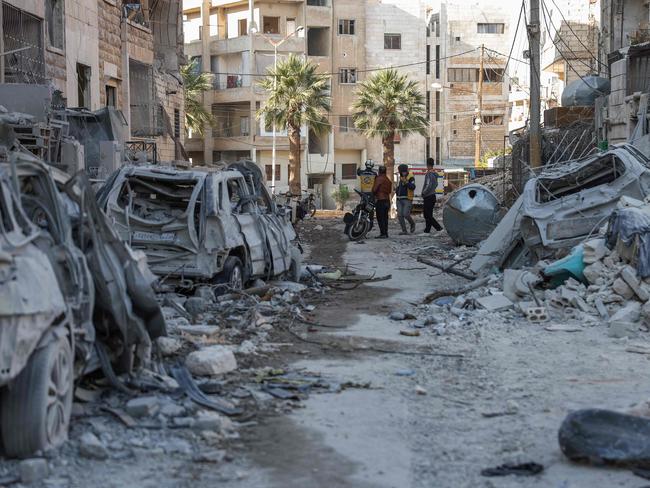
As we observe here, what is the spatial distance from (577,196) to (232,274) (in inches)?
209

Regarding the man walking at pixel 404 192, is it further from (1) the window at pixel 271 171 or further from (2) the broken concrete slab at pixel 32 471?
(1) the window at pixel 271 171

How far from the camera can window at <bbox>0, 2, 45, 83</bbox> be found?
22.5 metres

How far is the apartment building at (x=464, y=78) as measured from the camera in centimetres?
7950

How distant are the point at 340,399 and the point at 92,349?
6.48 ft

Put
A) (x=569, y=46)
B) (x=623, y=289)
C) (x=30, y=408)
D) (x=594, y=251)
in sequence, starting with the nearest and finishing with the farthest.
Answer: (x=30, y=408)
(x=623, y=289)
(x=594, y=251)
(x=569, y=46)

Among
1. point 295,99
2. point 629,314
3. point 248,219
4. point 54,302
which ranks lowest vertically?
point 629,314

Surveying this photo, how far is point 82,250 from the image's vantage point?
7.33 meters

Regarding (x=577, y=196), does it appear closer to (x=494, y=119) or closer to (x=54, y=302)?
(x=54, y=302)

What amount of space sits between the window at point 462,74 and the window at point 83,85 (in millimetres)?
54128

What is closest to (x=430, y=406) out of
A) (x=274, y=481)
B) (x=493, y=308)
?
(x=274, y=481)

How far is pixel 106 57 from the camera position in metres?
30.8

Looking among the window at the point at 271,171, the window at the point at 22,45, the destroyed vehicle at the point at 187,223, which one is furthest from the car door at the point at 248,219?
the window at the point at 271,171

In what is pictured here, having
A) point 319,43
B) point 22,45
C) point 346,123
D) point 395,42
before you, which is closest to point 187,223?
point 22,45

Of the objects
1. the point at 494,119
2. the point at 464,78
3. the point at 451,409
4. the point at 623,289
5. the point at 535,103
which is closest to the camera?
the point at 451,409
